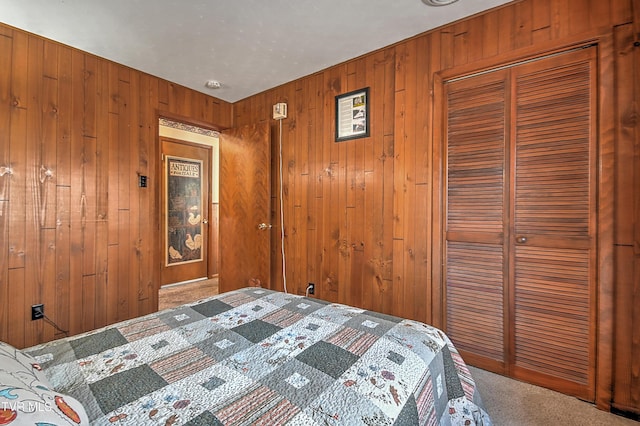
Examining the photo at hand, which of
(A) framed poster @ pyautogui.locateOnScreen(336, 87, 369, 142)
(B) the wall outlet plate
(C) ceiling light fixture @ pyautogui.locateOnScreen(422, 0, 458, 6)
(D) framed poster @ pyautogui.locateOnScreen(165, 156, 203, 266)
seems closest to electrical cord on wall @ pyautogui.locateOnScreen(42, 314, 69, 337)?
(D) framed poster @ pyautogui.locateOnScreen(165, 156, 203, 266)

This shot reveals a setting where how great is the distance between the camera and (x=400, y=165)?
2.43 metres

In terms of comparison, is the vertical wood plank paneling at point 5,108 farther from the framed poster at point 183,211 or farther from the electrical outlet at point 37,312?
the framed poster at point 183,211

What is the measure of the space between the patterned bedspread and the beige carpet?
0.53 metres

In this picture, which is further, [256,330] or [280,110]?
[280,110]

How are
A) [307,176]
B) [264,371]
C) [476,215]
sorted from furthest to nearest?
[307,176] < [476,215] < [264,371]

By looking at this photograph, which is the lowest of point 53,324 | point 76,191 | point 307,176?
point 53,324

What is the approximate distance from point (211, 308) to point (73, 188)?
1895mm

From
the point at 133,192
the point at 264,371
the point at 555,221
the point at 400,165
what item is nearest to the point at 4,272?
the point at 133,192

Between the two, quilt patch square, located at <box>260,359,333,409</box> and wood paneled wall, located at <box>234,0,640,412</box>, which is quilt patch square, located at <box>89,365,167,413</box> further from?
wood paneled wall, located at <box>234,0,640,412</box>

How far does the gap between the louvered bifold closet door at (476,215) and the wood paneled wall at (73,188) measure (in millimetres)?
2841

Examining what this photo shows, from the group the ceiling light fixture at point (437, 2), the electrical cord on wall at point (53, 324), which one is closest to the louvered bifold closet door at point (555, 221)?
the ceiling light fixture at point (437, 2)

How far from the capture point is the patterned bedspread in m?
0.78

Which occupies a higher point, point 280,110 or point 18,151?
point 280,110

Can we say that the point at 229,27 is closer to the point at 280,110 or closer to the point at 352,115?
the point at 280,110
